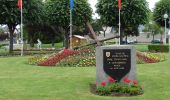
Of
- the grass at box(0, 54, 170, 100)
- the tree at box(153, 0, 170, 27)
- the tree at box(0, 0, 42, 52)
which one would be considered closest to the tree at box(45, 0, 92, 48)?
the tree at box(0, 0, 42, 52)

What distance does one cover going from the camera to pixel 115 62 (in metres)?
12.0

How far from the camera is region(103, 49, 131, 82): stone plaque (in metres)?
12.0

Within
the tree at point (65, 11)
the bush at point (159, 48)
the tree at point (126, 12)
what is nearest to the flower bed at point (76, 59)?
the bush at point (159, 48)

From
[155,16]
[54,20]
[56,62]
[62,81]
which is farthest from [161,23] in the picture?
[62,81]

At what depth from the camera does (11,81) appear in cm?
1398

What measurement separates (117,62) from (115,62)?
0.06 m

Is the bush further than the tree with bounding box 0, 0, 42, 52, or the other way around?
the tree with bounding box 0, 0, 42, 52

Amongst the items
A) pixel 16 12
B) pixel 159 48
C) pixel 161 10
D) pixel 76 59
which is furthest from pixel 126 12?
pixel 76 59

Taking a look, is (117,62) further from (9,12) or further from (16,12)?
(16,12)

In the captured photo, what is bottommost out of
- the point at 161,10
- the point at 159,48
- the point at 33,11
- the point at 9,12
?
the point at 159,48

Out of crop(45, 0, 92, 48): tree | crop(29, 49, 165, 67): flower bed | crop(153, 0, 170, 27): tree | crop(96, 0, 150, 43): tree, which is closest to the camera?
crop(29, 49, 165, 67): flower bed

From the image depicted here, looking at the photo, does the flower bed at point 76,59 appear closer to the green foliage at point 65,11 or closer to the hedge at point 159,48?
the hedge at point 159,48

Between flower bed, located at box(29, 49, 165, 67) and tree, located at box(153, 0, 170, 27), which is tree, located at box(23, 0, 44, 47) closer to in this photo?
tree, located at box(153, 0, 170, 27)

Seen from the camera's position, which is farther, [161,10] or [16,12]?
[161,10]
